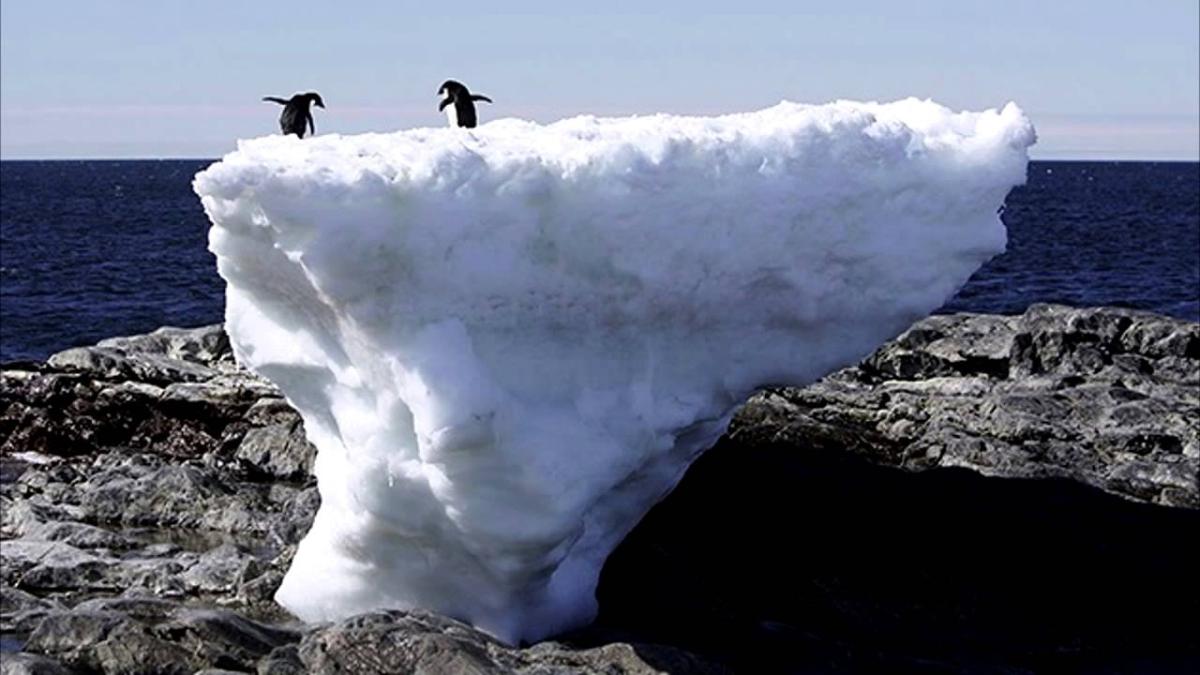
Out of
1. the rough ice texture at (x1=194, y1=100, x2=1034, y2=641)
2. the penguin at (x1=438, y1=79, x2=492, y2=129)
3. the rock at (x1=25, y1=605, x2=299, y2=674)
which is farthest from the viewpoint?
the penguin at (x1=438, y1=79, x2=492, y2=129)

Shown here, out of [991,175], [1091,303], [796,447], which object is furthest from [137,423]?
[1091,303]

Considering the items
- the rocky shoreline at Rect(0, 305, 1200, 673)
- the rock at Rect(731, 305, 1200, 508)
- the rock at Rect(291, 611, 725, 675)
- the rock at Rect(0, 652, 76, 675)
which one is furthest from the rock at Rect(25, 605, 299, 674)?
the rock at Rect(731, 305, 1200, 508)

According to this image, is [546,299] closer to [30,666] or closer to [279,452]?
[30,666]

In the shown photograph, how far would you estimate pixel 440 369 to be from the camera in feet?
46.4

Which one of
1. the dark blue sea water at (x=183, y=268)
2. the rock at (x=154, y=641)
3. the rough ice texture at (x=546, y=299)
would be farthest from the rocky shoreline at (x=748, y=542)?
the dark blue sea water at (x=183, y=268)

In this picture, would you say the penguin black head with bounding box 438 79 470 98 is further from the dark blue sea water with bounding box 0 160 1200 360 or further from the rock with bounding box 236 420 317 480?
the dark blue sea water with bounding box 0 160 1200 360

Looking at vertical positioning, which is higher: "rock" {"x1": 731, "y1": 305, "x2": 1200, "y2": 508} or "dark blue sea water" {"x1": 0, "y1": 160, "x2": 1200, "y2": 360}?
"rock" {"x1": 731, "y1": 305, "x2": 1200, "y2": 508}

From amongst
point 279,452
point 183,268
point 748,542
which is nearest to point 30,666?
point 748,542

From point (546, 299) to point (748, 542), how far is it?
3.93 meters

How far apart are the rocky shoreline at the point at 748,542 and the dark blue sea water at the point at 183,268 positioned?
59.0 feet

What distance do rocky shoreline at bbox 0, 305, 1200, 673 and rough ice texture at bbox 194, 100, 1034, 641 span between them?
0.88 meters

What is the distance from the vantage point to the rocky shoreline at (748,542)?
47.5 ft

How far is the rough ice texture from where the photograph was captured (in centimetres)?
1416

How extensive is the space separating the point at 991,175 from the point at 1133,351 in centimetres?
1420
